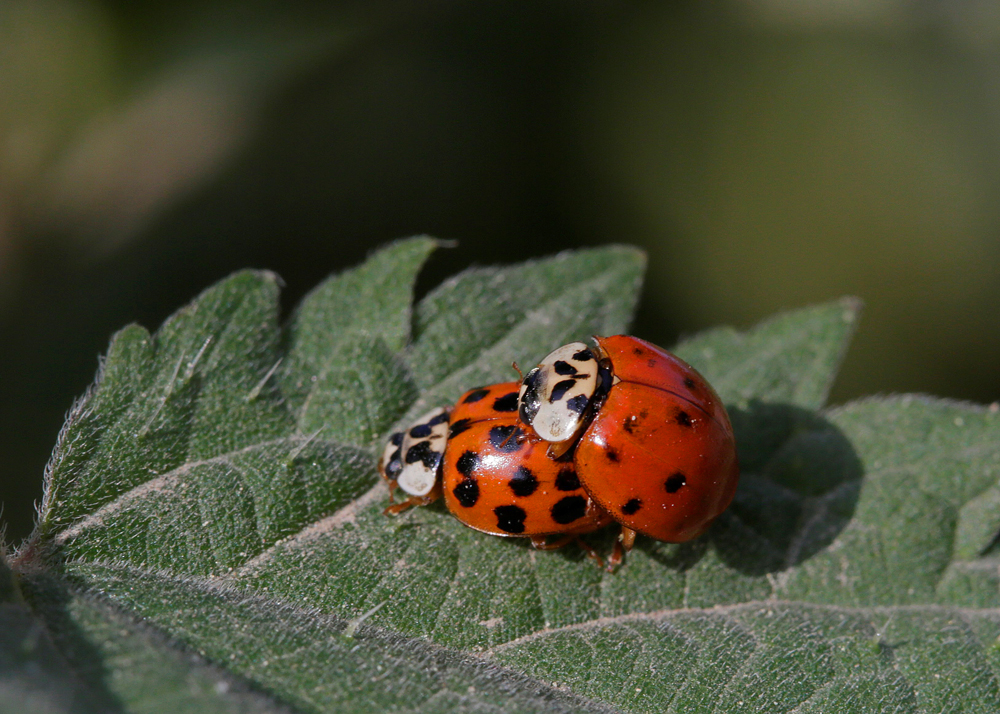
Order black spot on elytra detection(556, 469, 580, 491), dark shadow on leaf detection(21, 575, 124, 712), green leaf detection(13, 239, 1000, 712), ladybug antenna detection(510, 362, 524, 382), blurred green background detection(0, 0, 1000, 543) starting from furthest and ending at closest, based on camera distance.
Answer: blurred green background detection(0, 0, 1000, 543)
ladybug antenna detection(510, 362, 524, 382)
black spot on elytra detection(556, 469, 580, 491)
green leaf detection(13, 239, 1000, 712)
dark shadow on leaf detection(21, 575, 124, 712)

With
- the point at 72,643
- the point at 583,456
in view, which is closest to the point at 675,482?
the point at 583,456

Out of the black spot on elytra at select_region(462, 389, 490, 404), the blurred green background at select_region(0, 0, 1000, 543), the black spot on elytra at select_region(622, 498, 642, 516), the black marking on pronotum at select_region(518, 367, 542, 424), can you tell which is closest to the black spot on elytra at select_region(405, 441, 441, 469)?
the black spot on elytra at select_region(462, 389, 490, 404)

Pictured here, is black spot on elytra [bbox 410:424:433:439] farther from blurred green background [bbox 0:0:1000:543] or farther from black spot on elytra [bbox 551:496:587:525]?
blurred green background [bbox 0:0:1000:543]

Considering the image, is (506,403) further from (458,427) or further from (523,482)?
(523,482)

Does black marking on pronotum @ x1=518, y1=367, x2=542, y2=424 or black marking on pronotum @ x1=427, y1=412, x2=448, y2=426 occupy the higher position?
black marking on pronotum @ x1=518, y1=367, x2=542, y2=424

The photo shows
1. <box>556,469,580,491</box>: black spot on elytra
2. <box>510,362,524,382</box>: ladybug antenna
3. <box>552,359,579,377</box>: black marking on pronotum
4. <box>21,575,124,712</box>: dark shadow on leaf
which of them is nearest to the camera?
<box>21,575,124,712</box>: dark shadow on leaf

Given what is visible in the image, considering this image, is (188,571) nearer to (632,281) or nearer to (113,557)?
(113,557)

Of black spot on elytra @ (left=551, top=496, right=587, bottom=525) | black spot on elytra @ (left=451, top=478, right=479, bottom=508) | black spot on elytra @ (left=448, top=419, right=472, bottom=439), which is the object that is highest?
black spot on elytra @ (left=448, top=419, right=472, bottom=439)

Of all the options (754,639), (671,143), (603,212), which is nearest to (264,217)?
(603,212)
